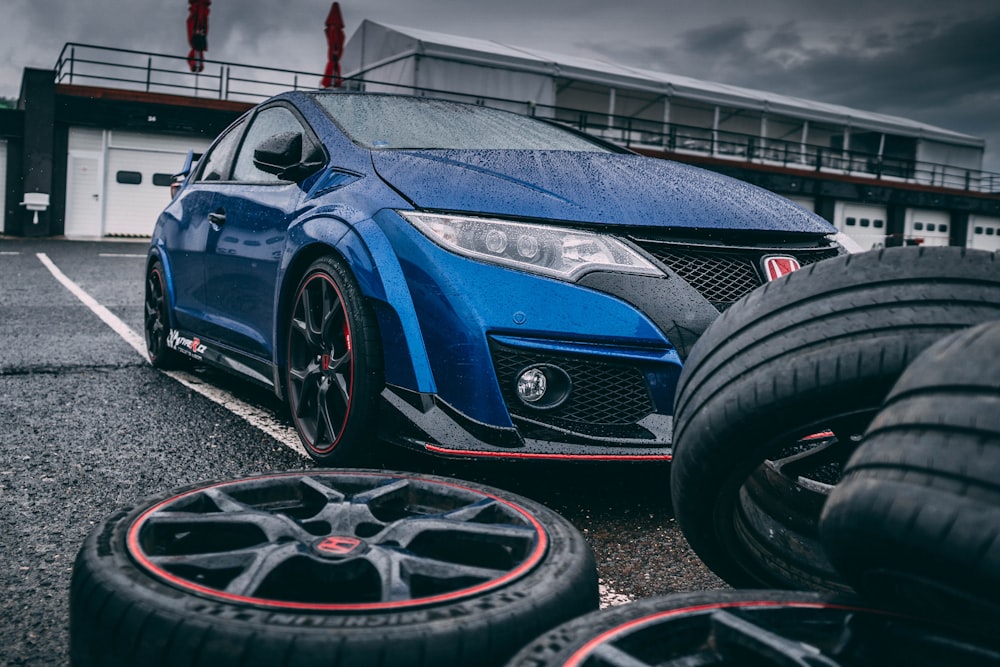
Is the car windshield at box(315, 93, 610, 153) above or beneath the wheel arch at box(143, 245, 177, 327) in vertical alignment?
above

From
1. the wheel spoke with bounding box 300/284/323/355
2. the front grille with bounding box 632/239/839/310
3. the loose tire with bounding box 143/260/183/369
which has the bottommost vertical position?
the loose tire with bounding box 143/260/183/369

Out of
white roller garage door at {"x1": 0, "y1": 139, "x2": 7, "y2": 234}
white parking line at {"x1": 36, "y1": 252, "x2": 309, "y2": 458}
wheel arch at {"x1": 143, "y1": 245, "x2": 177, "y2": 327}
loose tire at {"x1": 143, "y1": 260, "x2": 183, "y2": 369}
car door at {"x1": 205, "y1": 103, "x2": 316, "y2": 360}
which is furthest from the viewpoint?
white roller garage door at {"x1": 0, "y1": 139, "x2": 7, "y2": 234}

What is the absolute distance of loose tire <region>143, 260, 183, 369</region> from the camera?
4785mm

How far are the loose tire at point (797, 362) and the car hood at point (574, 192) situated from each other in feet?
3.28

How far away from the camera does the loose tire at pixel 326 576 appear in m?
1.24

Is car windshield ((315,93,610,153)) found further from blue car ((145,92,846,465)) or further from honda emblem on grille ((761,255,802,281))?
honda emblem on grille ((761,255,802,281))

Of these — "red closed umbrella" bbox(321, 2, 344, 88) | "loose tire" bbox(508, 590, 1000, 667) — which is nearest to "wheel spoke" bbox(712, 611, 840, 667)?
"loose tire" bbox(508, 590, 1000, 667)

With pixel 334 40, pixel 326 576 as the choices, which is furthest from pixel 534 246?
pixel 334 40

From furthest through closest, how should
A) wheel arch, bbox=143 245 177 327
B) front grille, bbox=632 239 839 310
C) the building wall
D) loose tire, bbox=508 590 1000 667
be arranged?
the building wall → wheel arch, bbox=143 245 177 327 → front grille, bbox=632 239 839 310 → loose tire, bbox=508 590 1000 667

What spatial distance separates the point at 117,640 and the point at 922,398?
1130 millimetres

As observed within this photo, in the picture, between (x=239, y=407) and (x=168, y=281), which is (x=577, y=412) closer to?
(x=239, y=407)

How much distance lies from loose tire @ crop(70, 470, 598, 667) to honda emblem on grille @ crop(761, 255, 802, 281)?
1233mm

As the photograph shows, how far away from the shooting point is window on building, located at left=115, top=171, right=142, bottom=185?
21828mm

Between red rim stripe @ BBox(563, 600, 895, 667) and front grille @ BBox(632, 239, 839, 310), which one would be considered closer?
red rim stripe @ BBox(563, 600, 895, 667)
